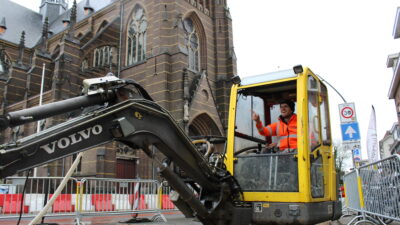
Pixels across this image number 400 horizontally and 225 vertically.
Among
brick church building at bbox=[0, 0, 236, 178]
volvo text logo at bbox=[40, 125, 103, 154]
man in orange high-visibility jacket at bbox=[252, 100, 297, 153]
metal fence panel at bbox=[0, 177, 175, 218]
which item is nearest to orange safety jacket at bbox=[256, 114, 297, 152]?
man in orange high-visibility jacket at bbox=[252, 100, 297, 153]

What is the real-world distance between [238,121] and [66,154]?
2659 mm

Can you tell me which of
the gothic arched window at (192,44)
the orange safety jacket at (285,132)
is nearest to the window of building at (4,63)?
the gothic arched window at (192,44)

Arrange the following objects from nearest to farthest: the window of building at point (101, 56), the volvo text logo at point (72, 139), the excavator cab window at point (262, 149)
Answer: the volvo text logo at point (72, 139)
the excavator cab window at point (262, 149)
the window of building at point (101, 56)

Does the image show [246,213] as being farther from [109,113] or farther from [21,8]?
[21,8]

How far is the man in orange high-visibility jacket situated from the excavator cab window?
52mm

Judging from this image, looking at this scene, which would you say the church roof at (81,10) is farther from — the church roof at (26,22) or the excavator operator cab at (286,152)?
the excavator operator cab at (286,152)

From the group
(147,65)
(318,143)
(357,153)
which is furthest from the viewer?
(147,65)

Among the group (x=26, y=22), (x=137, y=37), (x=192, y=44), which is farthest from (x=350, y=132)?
(x=26, y=22)

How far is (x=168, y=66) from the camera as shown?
21.0m

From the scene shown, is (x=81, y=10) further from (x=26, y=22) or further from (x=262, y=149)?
(x=262, y=149)

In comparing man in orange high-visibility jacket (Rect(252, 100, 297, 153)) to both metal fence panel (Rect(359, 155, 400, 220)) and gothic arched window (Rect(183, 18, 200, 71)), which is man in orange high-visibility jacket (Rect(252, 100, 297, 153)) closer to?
metal fence panel (Rect(359, 155, 400, 220))

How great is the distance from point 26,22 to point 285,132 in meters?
41.5

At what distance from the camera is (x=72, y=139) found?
9.24ft

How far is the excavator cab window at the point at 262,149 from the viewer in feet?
13.7
